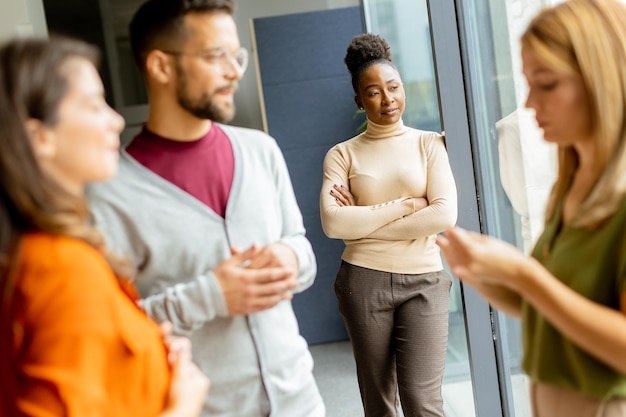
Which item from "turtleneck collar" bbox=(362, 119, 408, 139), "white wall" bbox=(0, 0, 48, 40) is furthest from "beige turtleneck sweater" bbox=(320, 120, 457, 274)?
"white wall" bbox=(0, 0, 48, 40)

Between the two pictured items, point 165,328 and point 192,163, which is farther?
point 192,163

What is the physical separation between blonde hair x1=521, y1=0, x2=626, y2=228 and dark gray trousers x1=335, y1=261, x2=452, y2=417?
1.42m

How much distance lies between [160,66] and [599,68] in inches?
31.8

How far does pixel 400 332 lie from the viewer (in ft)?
9.01

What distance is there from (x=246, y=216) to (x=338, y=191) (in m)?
1.33

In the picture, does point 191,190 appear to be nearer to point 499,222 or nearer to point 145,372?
point 145,372

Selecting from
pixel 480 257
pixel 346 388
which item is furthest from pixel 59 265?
pixel 346 388

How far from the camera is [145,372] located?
1174 mm

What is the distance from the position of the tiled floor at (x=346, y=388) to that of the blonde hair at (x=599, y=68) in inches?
68.0

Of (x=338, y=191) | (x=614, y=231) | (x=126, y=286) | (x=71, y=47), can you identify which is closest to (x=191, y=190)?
(x=126, y=286)

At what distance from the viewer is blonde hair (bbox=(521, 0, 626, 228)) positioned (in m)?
1.27

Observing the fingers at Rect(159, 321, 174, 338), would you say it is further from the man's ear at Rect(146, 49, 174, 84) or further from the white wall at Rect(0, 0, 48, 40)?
the white wall at Rect(0, 0, 48, 40)

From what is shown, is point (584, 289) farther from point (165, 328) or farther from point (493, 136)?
point (493, 136)

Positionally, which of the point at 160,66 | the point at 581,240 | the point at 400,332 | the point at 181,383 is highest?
the point at 160,66
